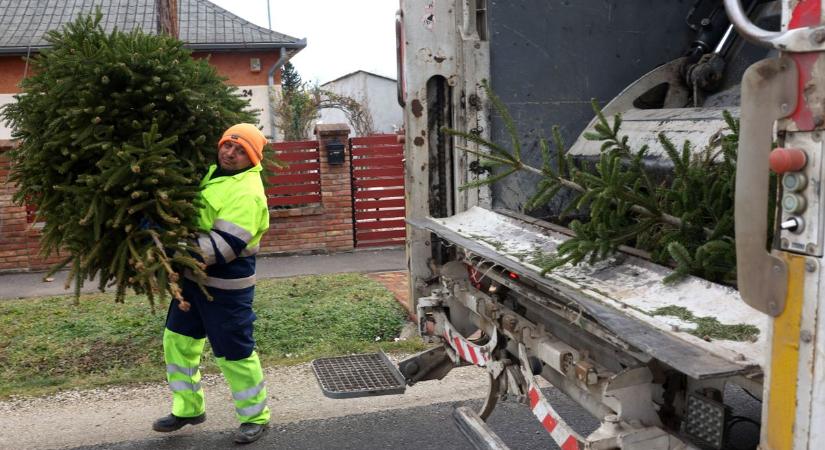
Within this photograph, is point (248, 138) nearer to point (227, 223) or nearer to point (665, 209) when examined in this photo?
point (227, 223)

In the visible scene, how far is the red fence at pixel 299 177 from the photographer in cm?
1004

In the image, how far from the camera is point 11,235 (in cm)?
929

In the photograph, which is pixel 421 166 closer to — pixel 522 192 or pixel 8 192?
pixel 522 192

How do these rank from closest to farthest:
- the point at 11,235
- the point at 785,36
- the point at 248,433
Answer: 1. the point at 785,36
2. the point at 248,433
3. the point at 11,235

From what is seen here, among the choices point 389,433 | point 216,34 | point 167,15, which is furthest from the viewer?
point 216,34

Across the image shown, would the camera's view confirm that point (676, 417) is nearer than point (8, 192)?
Yes

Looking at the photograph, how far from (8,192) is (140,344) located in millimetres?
4395

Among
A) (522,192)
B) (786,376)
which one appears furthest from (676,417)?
(522,192)

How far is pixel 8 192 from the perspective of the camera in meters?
9.27

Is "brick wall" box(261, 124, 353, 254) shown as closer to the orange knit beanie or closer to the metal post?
the metal post

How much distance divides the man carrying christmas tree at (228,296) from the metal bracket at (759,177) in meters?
2.78

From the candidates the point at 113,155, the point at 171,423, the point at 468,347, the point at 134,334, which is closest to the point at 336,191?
the point at 134,334

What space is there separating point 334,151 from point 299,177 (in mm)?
548

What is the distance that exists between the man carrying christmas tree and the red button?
113 inches
